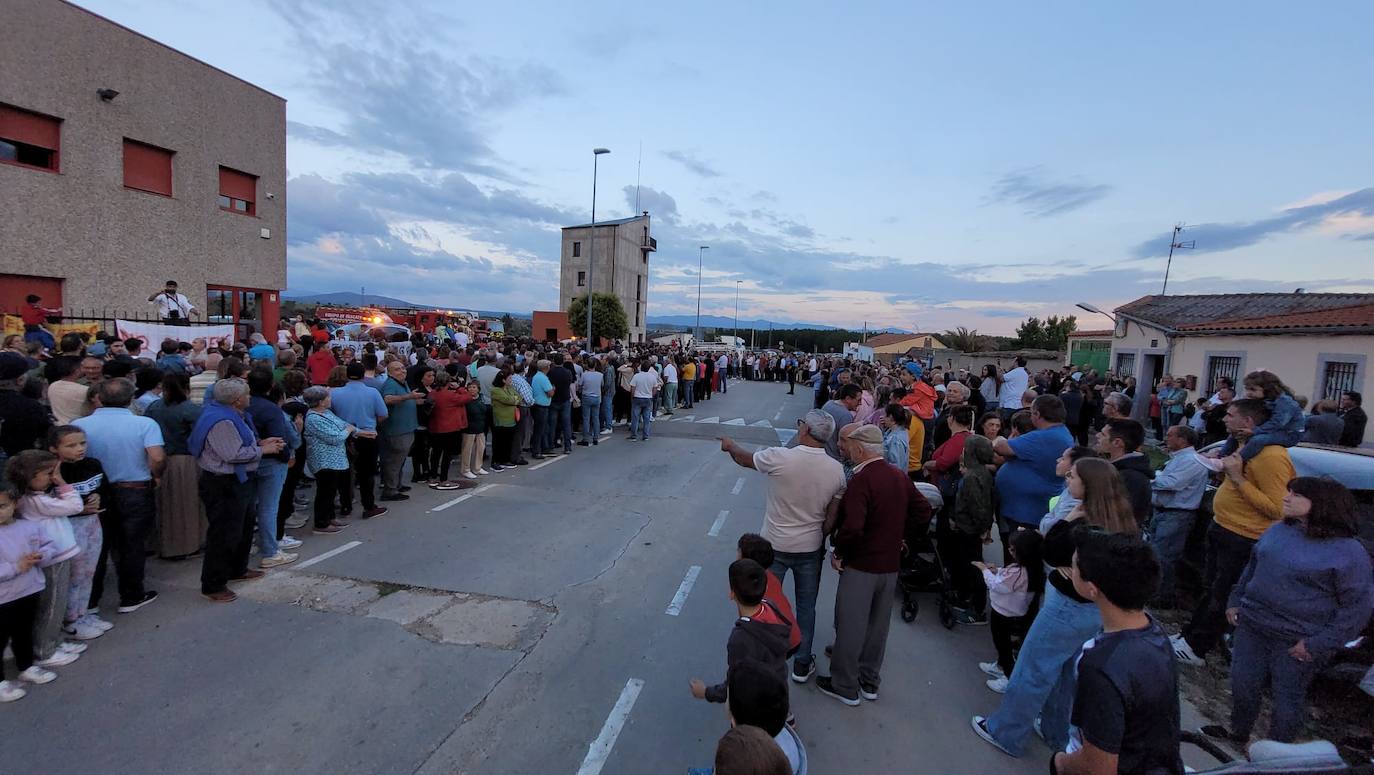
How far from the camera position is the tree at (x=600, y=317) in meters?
54.6

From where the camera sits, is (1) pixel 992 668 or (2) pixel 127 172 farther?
(2) pixel 127 172

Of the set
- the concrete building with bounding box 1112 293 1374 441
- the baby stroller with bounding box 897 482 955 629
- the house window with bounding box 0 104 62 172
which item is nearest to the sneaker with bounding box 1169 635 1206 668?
the baby stroller with bounding box 897 482 955 629

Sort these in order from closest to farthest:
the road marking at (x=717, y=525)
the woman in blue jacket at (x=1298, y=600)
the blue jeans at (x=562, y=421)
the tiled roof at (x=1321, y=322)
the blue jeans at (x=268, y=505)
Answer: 1. the woman in blue jacket at (x=1298, y=600)
2. the blue jeans at (x=268, y=505)
3. the road marking at (x=717, y=525)
4. the blue jeans at (x=562, y=421)
5. the tiled roof at (x=1321, y=322)

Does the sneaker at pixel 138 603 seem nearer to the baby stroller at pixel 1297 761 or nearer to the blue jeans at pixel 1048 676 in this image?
the blue jeans at pixel 1048 676

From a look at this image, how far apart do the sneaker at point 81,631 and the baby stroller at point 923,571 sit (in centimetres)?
638

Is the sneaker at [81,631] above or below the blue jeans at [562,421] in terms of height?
below

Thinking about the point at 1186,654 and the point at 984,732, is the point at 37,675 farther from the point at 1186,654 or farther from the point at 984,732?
the point at 1186,654

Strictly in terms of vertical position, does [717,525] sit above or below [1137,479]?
below

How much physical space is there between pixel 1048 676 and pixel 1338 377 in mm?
15894

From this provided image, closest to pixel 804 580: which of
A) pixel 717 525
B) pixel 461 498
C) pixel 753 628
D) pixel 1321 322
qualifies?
pixel 753 628

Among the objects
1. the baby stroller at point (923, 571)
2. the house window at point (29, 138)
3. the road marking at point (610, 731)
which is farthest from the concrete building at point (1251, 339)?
the house window at point (29, 138)

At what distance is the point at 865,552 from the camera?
4.04 meters

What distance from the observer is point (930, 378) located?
1409 centimetres

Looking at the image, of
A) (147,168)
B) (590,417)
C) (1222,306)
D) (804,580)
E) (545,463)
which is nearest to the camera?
(804,580)
